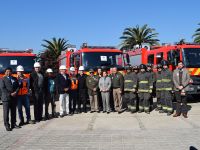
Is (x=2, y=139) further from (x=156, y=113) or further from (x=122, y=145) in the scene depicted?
(x=156, y=113)

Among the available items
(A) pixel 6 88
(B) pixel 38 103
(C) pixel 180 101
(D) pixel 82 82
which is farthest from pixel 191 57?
(A) pixel 6 88

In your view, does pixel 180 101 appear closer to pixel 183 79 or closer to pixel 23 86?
pixel 183 79

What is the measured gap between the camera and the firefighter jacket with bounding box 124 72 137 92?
44.0ft

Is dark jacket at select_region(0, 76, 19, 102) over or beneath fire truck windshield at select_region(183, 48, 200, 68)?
beneath

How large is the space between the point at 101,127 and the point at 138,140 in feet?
7.07

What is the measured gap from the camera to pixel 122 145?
7.78 meters

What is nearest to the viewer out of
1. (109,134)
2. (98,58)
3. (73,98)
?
(109,134)

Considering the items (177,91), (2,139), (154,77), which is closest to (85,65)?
(154,77)

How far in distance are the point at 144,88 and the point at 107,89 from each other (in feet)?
4.45

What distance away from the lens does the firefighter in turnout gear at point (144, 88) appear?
13164 mm

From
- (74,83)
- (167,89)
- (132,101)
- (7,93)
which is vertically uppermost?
(74,83)

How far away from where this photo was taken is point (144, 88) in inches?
519

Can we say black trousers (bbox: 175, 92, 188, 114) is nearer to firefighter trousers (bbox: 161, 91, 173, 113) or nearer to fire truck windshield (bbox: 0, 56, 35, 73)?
firefighter trousers (bbox: 161, 91, 173, 113)

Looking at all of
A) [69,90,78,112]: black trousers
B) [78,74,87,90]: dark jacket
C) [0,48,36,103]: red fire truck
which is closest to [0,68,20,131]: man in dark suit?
[69,90,78,112]: black trousers
